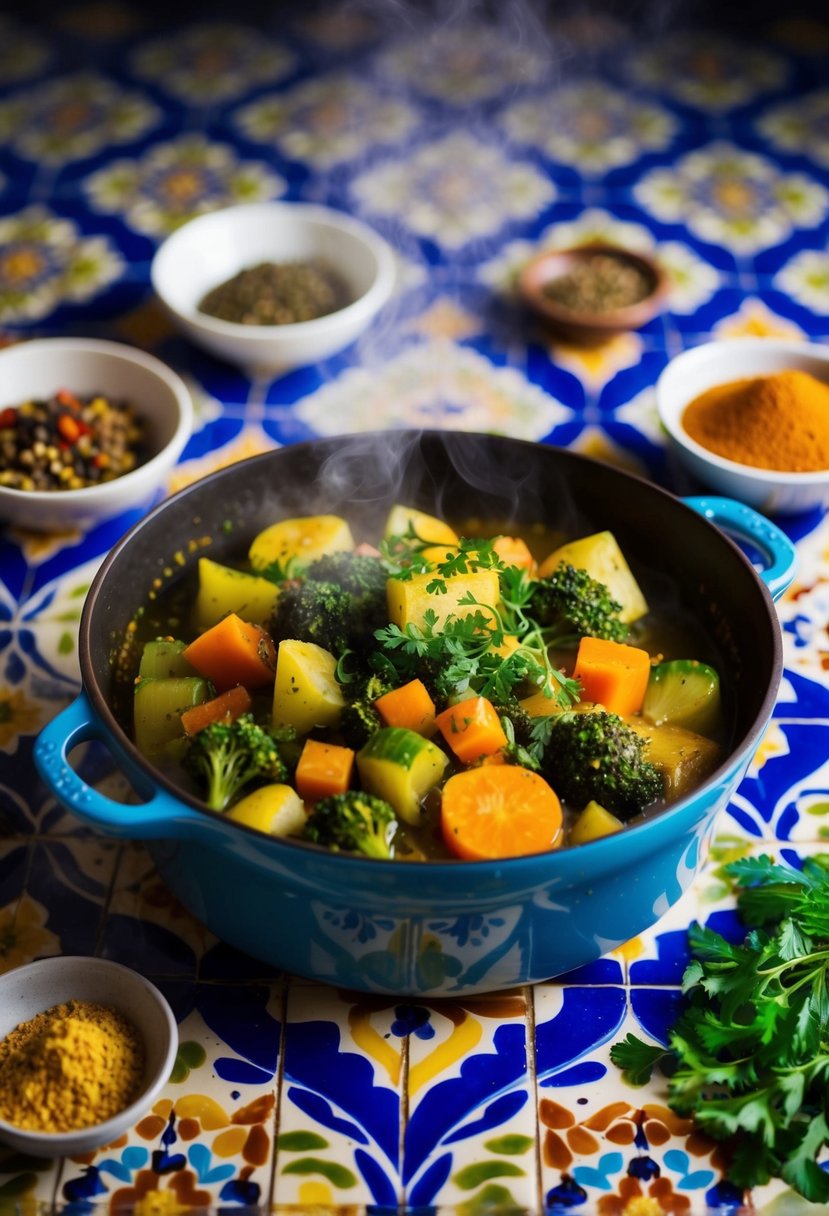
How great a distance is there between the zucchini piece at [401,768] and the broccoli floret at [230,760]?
0.14m

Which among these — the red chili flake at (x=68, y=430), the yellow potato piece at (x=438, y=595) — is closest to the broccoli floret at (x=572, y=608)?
the yellow potato piece at (x=438, y=595)

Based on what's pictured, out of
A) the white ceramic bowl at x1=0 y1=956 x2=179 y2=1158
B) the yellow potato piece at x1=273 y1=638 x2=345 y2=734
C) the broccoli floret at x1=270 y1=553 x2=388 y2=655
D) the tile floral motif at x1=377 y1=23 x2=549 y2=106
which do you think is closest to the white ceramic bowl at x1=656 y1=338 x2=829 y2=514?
the broccoli floret at x1=270 y1=553 x2=388 y2=655

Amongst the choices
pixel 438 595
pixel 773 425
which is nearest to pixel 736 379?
pixel 773 425

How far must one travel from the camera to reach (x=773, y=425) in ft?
10.1

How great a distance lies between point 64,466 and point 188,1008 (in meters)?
1.47

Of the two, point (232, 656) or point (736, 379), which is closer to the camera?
point (232, 656)

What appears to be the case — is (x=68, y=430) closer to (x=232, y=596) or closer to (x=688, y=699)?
(x=232, y=596)

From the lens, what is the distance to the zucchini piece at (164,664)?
7.42 ft

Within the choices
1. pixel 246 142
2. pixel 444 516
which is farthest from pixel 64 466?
pixel 246 142

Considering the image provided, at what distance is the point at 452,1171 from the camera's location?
184 centimetres

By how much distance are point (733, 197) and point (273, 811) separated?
127 inches

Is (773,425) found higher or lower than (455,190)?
higher

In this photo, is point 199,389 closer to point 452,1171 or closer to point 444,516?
point 444,516

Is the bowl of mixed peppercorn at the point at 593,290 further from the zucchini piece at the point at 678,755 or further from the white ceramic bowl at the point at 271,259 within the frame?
the zucchini piece at the point at 678,755
